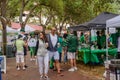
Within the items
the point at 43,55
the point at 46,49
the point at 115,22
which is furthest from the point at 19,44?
the point at 115,22

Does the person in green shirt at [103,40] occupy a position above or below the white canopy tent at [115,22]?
below

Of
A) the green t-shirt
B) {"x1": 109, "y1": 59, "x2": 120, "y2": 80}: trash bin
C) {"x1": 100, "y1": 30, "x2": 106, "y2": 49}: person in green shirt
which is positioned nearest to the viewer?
{"x1": 109, "y1": 59, "x2": 120, "y2": 80}: trash bin

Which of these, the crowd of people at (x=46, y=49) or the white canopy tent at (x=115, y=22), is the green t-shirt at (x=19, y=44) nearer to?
the crowd of people at (x=46, y=49)

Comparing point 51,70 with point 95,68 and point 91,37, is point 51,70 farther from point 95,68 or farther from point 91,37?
point 91,37

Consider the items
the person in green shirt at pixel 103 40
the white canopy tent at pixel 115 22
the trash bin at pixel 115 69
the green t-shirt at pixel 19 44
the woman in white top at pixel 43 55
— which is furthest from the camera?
the person in green shirt at pixel 103 40

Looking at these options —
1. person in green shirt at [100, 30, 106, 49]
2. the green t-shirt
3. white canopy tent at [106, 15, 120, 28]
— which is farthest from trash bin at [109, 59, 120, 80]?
person in green shirt at [100, 30, 106, 49]

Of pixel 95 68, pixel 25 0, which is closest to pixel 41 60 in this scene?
pixel 95 68

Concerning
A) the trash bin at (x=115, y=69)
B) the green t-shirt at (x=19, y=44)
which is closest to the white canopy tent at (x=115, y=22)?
the trash bin at (x=115, y=69)

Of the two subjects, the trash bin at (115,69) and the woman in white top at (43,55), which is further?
the woman in white top at (43,55)

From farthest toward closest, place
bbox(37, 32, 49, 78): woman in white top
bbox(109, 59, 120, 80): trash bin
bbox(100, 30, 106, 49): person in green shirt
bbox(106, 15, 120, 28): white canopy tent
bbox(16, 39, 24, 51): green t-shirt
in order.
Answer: bbox(100, 30, 106, 49): person in green shirt, bbox(16, 39, 24, 51): green t-shirt, bbox(37, 32, 49, 78): woman in white top, bbox(106, 15, 120, 28): white canopy tent, bbox(109, 59, 120, 80): trash bin

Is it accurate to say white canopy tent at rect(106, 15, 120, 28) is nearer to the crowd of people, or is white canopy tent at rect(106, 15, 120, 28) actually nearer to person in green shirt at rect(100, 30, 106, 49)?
the crowd of people

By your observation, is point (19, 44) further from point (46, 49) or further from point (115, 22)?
point (115, 22)

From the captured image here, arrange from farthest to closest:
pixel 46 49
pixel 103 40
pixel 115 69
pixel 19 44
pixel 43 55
Result: 1. pixel 103 40
2. pixel 19 44
3. pixel 46 49
4. pixel 43 55
5. pixel 115 69

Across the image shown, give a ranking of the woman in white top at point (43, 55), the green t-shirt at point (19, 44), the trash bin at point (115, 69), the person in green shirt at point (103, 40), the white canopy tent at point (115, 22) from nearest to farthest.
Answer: the trash bin at point (115, 69) → the white canopy tent at point (115, 22) → the woman in white top at point (43, 55) → the green t-shirt at point (19, 44) → the person in green shirt at point (103, 40)
